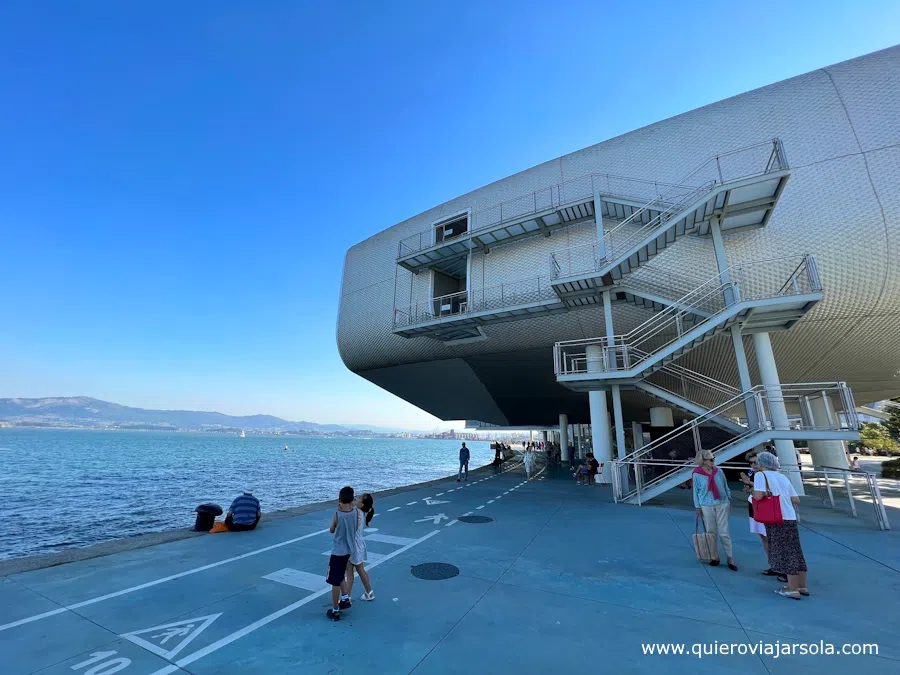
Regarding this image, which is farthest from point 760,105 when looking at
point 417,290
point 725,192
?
point 417,290

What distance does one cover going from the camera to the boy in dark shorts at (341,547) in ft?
15.2

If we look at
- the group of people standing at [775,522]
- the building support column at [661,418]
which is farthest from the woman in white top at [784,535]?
the building support column at [661,418]

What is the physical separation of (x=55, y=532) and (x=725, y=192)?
96.3 ft

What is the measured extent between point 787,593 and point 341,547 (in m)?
5.95

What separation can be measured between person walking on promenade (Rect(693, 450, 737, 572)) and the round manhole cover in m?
4.19

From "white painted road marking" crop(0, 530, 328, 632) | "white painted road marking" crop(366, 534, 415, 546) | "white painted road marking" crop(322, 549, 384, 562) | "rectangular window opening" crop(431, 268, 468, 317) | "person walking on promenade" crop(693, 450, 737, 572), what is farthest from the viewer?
"rectangular window opening" crop(431, 268, 468, 317)

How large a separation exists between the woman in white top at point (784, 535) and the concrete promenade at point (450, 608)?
0.23 m

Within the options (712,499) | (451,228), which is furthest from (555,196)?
(712,499)

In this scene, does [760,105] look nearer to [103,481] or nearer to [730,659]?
[730,659]

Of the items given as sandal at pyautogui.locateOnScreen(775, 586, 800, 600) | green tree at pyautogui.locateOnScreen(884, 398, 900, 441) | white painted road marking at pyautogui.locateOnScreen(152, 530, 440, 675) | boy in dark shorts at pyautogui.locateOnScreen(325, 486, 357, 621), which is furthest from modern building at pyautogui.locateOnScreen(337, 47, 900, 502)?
green tree at pyautogui.locateOnScreen(884, 398, 900, 441)

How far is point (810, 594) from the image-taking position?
17.2 feet

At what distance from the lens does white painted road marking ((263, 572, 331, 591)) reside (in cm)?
564

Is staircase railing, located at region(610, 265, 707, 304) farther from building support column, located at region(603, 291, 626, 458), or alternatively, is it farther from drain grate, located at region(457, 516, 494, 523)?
drain grate, located at region(457, 516, 494, 523)

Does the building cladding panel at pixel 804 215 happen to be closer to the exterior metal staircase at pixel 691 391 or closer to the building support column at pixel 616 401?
the exterior metal staircase at pixel 691 391
